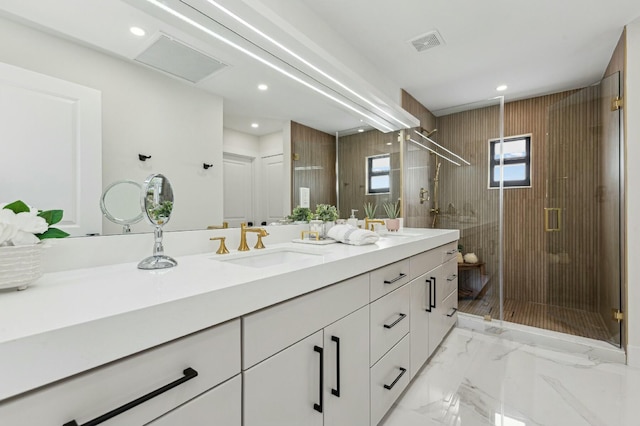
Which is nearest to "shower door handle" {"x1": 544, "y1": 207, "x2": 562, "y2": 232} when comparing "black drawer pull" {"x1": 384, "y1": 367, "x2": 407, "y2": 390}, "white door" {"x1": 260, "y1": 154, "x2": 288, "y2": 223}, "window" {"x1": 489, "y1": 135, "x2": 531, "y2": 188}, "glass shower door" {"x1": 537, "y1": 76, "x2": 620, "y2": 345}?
"glass shower door" {"x1": 537, "y1": 76, "x2": 620, "y2": 345}

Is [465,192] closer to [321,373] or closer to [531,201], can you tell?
[531,201]

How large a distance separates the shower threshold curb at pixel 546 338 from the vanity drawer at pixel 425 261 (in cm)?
99

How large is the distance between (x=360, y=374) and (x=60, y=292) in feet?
3.50

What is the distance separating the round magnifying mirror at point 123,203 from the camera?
41.2 inches

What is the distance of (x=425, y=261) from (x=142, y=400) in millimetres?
1715

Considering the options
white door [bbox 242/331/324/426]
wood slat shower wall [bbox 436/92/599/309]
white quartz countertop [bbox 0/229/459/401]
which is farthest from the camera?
wood slat shower wall [bbox 436/92/599/309]

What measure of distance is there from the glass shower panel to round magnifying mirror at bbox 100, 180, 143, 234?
2.45 m

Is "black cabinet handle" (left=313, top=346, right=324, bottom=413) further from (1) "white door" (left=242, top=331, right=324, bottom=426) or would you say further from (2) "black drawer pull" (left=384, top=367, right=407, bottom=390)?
(2) "black drawer pull" (left=384, top=367, right=407, bottom=390)

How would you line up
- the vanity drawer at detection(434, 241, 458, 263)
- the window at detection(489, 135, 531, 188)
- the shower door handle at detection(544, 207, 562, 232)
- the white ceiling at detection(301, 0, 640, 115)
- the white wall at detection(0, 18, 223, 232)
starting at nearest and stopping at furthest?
the white wall at detection(0, 18, 223, 232), the white ceiling at detection(301, 0, 640, 115), the vanity drawer at detection(434, 241, 458, 263), the shower door handle at detection(544, 207, 562, 232), the window at detection(489, 135, 531, 188)

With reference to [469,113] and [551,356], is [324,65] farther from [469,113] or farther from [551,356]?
[551,356]

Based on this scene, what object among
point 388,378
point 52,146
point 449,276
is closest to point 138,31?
point 52,146

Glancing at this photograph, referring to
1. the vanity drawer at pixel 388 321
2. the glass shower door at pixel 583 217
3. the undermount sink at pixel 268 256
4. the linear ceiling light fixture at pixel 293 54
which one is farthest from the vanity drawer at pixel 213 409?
the glass shower door at pixel 583 217

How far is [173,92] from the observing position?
121 centimetres

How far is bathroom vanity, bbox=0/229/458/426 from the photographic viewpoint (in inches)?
18.8
